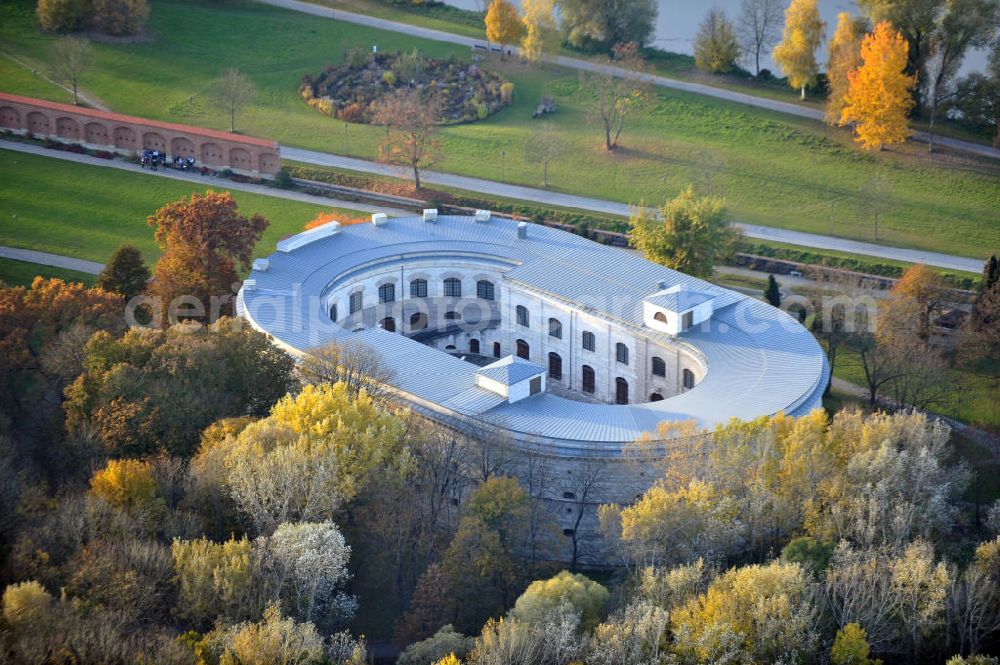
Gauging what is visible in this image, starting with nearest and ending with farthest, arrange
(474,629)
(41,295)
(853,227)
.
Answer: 1. (474,629)
2. (41,295)
3. (853,227)

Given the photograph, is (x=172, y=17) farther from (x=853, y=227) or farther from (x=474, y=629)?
(x=474, y=629)

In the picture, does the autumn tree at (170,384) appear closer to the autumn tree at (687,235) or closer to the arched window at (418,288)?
the arched window at (418,288)

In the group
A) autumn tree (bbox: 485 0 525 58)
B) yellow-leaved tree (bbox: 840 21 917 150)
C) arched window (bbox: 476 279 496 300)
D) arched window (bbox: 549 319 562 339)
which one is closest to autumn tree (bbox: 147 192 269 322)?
arched window (bbox: 476 279 496 300)

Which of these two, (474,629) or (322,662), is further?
(474,629)

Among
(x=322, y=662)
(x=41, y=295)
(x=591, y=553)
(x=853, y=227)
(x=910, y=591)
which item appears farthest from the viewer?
(x=853, y=227)

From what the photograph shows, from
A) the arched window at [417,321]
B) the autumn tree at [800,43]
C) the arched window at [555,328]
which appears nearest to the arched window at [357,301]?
the arched window at [417,321]

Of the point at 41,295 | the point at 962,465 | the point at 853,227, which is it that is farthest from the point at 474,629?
the point at 853,227

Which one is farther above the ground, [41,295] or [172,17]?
[172,17]

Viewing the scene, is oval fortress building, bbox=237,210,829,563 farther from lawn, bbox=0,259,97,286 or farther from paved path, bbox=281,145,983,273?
paved path, bbox=281,145,983,273

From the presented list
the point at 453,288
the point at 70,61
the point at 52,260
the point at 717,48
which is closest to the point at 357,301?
the point at 453,288
